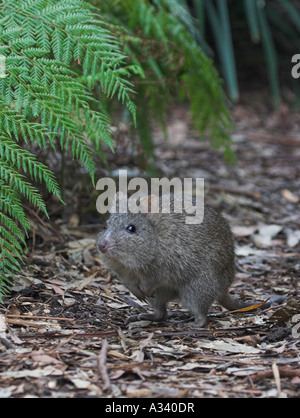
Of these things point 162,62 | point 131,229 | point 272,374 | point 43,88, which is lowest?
point 272,374

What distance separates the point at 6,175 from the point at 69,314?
110 centimetres

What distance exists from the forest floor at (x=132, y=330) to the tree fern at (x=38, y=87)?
46 centimetres

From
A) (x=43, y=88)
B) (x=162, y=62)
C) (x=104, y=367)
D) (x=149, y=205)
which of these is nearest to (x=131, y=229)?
(x=149, y=205)

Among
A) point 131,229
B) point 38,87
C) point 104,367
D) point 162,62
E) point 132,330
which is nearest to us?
point 104,367

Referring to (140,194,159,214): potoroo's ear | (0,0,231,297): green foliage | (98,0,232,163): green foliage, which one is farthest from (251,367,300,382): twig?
(98,0,232,163): green foliage

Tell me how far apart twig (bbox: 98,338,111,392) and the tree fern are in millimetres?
707

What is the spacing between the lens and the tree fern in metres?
3.63

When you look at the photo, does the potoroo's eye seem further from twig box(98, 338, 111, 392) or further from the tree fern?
twig box(98, 338, 111, 392)

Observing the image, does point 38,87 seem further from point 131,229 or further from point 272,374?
point 272,374

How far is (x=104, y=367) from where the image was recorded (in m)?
3.17

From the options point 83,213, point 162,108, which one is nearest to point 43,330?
point 83,213

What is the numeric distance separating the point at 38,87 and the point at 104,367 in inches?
71.4

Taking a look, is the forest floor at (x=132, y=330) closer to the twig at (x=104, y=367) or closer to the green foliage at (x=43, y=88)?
the twig at (x=104, y=367)

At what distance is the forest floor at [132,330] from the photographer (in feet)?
10.2
